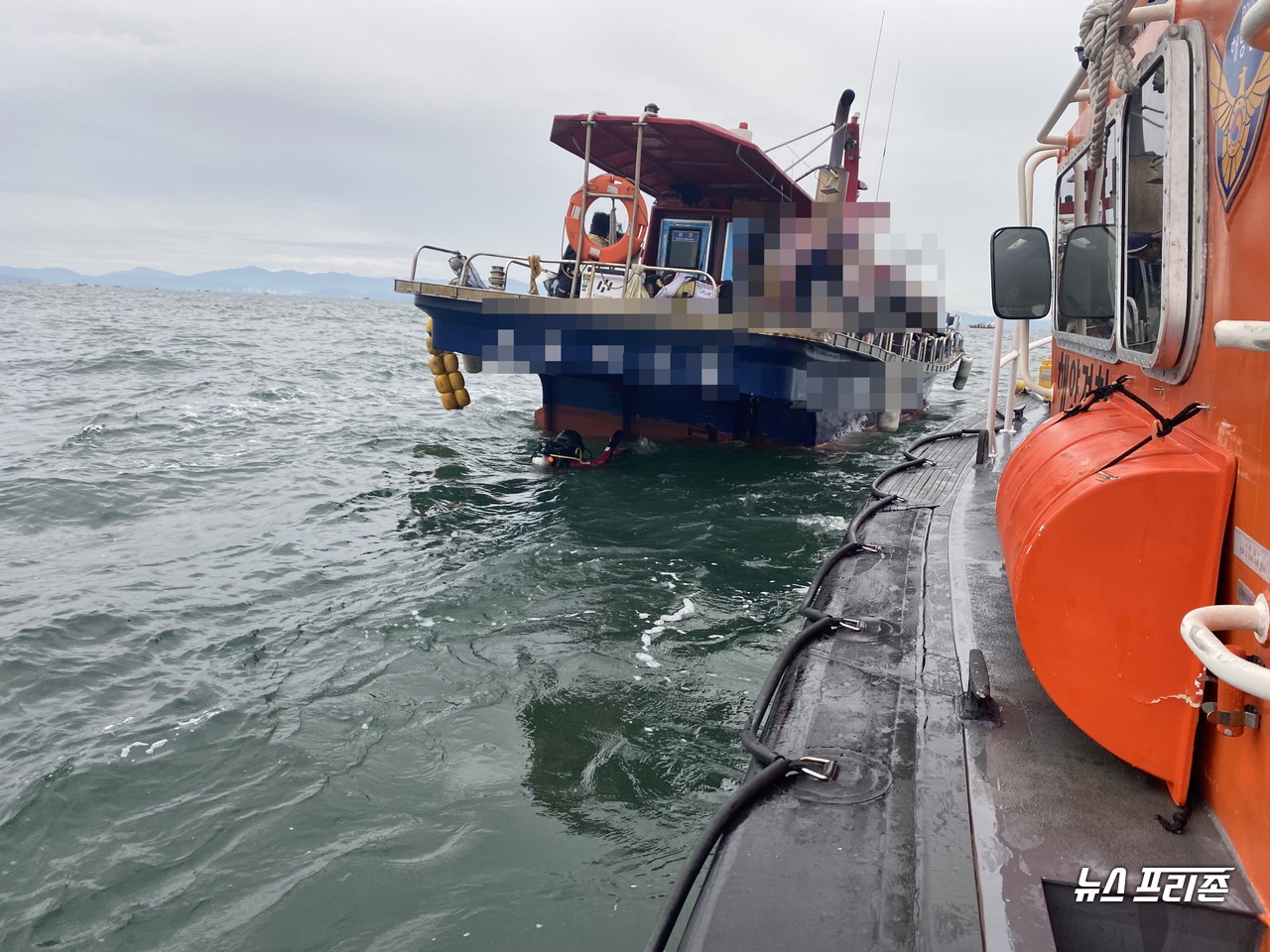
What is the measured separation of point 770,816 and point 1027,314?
2.10m

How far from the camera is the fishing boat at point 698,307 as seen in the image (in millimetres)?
8727

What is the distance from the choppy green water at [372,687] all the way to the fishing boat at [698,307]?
115 cm

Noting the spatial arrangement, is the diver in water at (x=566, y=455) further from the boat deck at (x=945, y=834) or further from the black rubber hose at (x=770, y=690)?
the boat deck at (x=945, y=834)

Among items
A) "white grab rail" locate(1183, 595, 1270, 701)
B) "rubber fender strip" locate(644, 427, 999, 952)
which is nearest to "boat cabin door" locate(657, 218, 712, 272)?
"rubber fender strip" locate(644, 427, 999, 952)

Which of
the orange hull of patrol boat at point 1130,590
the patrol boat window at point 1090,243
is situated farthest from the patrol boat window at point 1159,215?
the orange hull of patrol boat at point 1130,590

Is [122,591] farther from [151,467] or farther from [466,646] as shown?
[151,467]

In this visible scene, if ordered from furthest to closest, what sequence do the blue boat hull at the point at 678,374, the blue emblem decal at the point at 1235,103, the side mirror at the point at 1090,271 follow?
the blue boat hull at the point at 678,374
the side mirror at the point at 1090,271
the blue emblem decal at the point at 1235,103

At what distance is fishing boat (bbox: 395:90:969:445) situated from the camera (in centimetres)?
873

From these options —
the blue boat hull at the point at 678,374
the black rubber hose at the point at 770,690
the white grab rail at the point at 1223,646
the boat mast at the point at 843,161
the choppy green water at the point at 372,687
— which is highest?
Answer: the boat mast at the point at 843,161

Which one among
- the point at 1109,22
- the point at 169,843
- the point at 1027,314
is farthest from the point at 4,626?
the point at 1109,22

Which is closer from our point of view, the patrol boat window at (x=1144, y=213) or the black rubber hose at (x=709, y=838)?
the black rubber hose at (x=709, y=838)

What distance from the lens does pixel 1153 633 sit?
1673 millimetres

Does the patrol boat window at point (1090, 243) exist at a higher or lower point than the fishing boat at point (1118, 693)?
higher

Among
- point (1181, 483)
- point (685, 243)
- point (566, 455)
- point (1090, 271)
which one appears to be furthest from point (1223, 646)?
point (685, 243)
